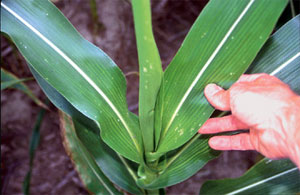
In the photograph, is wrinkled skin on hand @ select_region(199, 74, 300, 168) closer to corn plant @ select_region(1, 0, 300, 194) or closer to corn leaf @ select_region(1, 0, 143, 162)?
corn plant @ select_region(1, 0, 300, 194)

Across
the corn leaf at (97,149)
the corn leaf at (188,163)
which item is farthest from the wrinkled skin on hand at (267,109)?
the corn leaf at (97,149)

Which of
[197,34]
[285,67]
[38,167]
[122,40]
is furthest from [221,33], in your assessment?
[38,167]

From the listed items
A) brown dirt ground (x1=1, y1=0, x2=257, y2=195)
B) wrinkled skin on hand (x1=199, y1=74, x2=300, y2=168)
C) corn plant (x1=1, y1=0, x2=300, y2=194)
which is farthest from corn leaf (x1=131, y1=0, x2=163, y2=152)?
brown dirt ground (x1=1, y1=0, x2=257, y2=195)

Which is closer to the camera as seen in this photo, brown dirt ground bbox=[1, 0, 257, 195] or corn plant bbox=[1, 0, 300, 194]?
corn plant bbox=[1, 0, 300, 194]

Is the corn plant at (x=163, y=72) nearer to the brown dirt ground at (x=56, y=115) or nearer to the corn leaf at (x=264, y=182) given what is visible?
the corn leaf at (x=264, y=182)

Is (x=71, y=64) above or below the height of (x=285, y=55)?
above

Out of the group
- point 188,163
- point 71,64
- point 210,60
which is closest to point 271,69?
point 210,60

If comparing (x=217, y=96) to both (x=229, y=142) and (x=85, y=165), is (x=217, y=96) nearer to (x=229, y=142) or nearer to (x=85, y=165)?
(x=229, y=142)

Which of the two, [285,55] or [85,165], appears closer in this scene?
[285,55]
